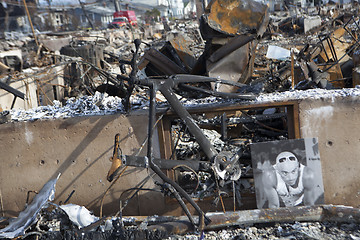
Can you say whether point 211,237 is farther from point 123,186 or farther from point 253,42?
point 253,42

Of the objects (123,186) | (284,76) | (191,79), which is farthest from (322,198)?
(284,76)

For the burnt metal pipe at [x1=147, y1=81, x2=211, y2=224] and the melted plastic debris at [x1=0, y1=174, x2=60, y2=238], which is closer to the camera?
the burnt metal pipe at [x1=147, y1=81, x2=211, y2=224]

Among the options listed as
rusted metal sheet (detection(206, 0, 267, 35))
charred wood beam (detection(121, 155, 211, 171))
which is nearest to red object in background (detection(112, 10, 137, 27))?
rusted metal sheet (detection(206, 0, 267, 35))

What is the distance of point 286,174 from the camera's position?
15.2ft

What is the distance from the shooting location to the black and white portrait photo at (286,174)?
4590mm

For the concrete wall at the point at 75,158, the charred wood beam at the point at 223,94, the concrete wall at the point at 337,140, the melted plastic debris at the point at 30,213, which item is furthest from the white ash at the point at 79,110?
the concrete wall at the point at 337,140

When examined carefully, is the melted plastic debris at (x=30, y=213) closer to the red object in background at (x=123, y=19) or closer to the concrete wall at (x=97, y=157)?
the concrete wall at (x=97, y=157)

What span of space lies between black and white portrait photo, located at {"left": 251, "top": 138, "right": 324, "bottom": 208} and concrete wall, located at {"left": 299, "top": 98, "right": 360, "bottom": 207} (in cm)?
14

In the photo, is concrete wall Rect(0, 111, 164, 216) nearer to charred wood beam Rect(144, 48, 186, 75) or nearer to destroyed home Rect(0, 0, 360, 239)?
destroyed home Rect(0, 0, 360, 239)

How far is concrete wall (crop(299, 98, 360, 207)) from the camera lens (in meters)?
4.51

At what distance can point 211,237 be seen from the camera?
13.9 feet

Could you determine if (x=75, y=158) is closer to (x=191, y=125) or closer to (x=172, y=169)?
(x=172, y=169)

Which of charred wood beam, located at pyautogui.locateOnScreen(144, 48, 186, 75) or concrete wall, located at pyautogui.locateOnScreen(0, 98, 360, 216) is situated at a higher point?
charred wood beam, located at pyautogui.locateOnScreen(144, 48, 186, 75)

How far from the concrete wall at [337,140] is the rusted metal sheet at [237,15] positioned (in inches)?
102
